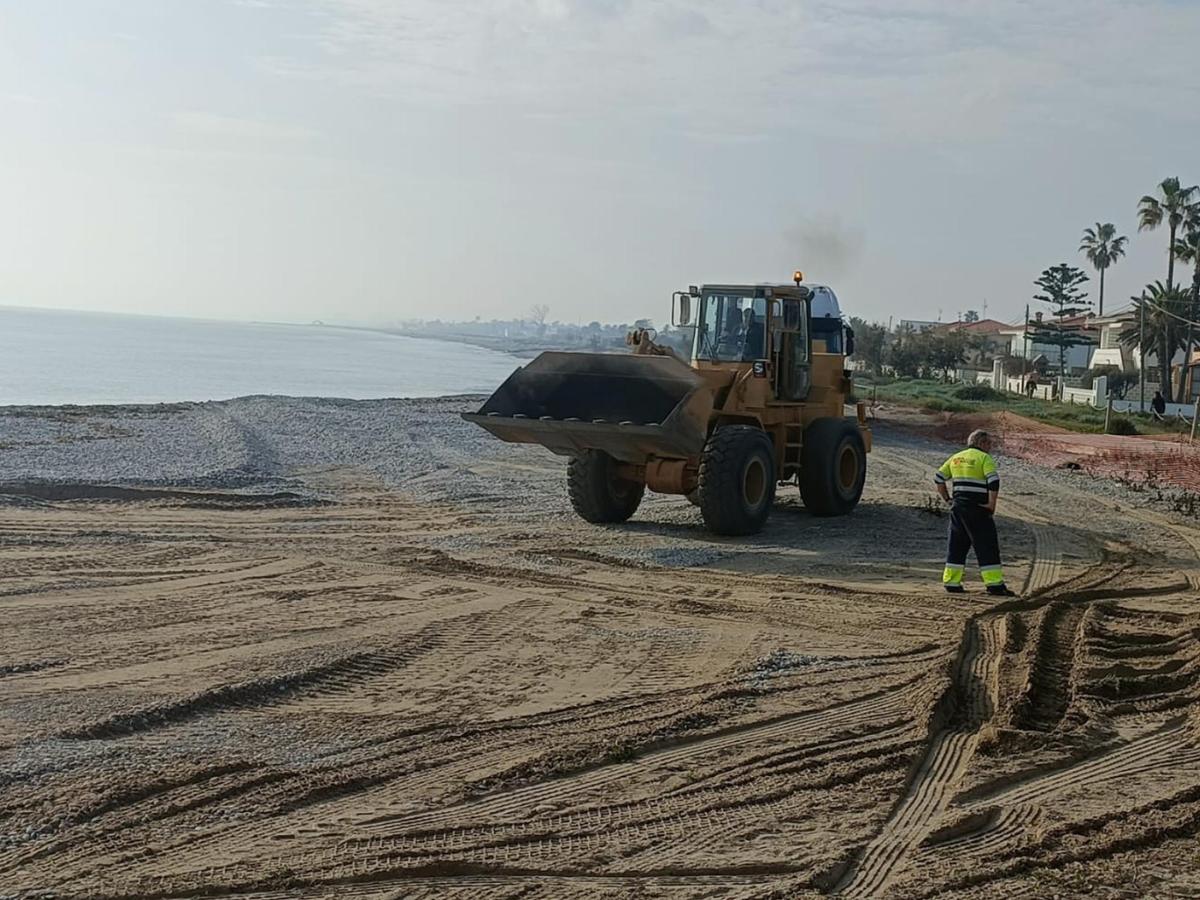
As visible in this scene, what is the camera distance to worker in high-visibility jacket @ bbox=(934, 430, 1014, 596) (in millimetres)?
11930

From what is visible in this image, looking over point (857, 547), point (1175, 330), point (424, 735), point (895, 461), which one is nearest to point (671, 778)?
point (424, 735)

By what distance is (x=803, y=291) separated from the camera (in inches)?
632

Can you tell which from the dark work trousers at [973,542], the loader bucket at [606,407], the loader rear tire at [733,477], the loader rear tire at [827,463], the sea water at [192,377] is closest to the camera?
the dark work trousers at [973,542]

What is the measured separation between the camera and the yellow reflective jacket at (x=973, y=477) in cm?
1202

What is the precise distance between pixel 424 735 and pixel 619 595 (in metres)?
4.55

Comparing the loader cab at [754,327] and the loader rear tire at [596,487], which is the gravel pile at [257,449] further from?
the loader cab at [754,327]

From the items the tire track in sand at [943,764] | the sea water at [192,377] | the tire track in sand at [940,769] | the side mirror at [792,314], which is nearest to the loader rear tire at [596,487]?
the side mirror at [792,314]

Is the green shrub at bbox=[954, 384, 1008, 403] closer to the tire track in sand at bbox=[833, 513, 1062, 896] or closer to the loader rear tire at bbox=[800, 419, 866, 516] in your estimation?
the loader rear tire at bbox=[800, 419, 866, 516]

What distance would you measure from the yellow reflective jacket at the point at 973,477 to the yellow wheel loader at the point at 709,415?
288 cm

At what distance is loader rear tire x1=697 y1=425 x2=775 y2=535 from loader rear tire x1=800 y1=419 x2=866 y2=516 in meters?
1.43

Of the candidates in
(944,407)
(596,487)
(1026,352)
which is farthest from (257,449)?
(1026,352)

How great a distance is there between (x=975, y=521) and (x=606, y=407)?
13.1ft

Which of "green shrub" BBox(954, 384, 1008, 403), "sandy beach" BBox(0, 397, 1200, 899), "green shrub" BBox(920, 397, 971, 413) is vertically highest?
"green shrub" BBox(954, 384, 1008, 403)

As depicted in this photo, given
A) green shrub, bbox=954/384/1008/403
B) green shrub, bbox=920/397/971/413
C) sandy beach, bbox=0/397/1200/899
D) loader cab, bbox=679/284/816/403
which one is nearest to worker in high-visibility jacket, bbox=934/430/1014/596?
sandy beach, bbox=0/397/1200/899
